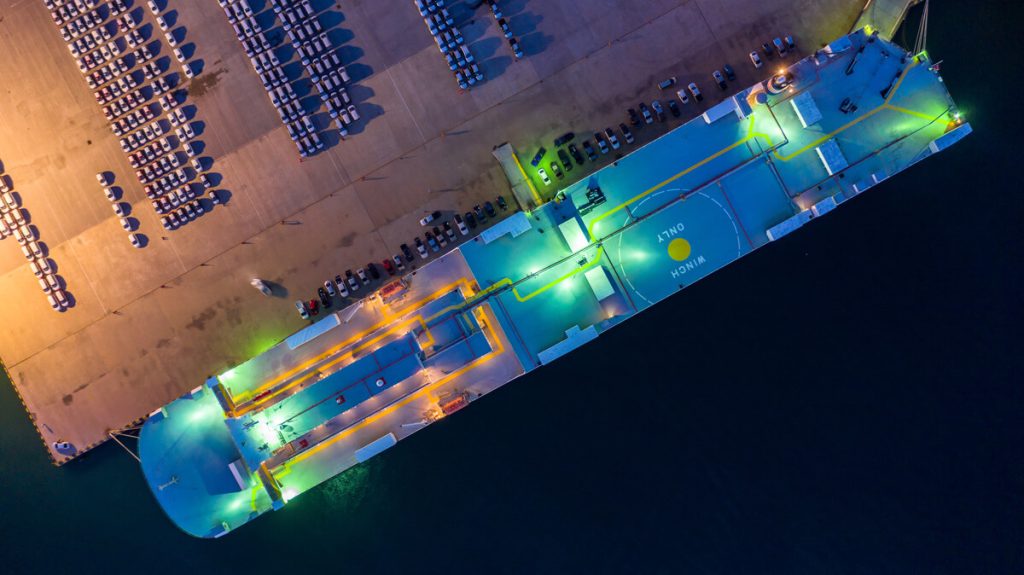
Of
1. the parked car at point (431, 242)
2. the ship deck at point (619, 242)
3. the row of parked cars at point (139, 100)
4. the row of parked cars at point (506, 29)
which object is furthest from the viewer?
the row of parked cars at point (139, 100)

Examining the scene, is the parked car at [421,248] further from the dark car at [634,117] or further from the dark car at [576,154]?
the dark car at [634,117]

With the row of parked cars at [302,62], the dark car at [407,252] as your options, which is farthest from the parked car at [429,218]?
the row of parked cars at [302,62]

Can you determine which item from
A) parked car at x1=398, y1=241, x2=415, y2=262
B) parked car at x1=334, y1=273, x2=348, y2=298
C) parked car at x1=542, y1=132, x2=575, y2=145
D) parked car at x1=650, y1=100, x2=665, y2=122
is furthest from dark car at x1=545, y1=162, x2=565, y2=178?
parked car at x1=334, y1=273, x2=348, y2=298

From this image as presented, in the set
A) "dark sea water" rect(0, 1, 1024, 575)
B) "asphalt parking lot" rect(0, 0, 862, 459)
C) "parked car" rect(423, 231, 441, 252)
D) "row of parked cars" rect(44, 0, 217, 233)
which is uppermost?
"row of parked cars" rect(44, 0, 217, 233)

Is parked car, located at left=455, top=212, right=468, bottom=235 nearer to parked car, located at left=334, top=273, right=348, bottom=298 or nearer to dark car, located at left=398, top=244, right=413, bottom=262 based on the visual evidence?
dark car, located at left=398, top=244, right=413, bottom=262

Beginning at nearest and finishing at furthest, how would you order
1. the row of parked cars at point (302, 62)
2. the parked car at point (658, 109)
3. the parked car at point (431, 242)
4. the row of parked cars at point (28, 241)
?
the parked car at point (658, 109) < the row of parked cars at point (302, 62) < the parked car at point (431, 242) < the row of parked cars at point (28, 241)

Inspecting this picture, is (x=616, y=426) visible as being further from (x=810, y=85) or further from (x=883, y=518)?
(x=810, y=85)

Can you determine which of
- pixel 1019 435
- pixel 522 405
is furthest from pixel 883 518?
pixel 522 405
